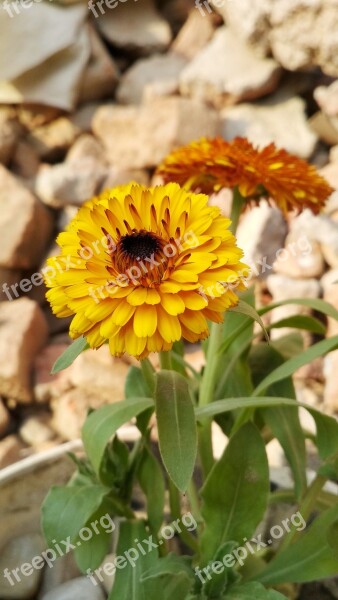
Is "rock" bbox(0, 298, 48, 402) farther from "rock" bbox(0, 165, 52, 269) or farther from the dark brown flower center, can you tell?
the dark brown flower center

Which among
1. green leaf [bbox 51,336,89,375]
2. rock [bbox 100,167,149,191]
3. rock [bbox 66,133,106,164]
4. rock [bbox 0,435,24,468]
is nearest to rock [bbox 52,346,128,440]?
rock [bbox 0,435,24,468]

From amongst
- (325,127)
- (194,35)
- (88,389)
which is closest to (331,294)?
(325,127)

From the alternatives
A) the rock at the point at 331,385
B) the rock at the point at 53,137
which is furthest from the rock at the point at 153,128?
the rock at the point at 331,385

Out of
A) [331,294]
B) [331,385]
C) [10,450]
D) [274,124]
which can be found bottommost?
[331,385]

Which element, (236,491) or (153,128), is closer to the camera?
(236,491)

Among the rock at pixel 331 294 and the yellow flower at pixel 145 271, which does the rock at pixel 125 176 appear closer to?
the rock at pixel 331 294

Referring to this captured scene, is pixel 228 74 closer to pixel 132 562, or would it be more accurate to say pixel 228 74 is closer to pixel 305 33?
pixel 305 33

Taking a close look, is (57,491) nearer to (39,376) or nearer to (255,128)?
(39,376)
